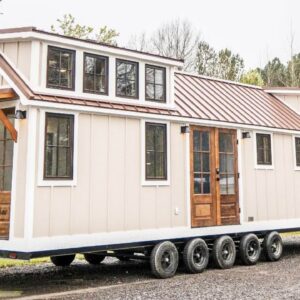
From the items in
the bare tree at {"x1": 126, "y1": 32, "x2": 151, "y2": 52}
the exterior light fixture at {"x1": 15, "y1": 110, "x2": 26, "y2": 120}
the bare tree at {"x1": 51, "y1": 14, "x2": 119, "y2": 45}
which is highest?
the bare tree at {"x1": 126, "y1": 32, "x2": 151, "y2": 52}

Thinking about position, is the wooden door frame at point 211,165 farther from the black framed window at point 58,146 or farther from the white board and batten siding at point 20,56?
the white board and batten siding at point 20,56

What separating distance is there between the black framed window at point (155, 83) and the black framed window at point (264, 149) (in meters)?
3.42

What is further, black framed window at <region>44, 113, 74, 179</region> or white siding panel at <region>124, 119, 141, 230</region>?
white siding panel at <region>124, 119, 141, 230</region>

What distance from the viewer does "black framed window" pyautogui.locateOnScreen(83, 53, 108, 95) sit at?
1051cm

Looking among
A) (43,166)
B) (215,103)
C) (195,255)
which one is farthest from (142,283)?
(215,103)

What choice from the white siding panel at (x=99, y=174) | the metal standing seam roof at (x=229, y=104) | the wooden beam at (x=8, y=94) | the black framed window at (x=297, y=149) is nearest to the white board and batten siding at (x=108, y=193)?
the white siding panel at (x=99, y=174)

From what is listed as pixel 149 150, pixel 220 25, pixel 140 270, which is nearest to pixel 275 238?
pixel 140 270

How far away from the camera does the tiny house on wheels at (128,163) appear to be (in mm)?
9383

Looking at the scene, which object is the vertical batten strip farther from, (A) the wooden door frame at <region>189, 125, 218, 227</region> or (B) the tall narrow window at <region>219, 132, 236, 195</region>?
(B) the tall narrow window at <region>219, 132, 236, 195</region>

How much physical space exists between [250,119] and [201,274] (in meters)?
4.64

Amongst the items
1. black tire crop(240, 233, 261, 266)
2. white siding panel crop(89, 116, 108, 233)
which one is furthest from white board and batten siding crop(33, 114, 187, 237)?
black tire crop(240, 233, 261, 266)

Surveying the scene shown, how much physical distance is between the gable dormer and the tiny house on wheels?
2cm

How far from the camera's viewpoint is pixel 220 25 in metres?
44.0

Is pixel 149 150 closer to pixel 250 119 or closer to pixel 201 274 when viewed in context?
pixel 201 274
